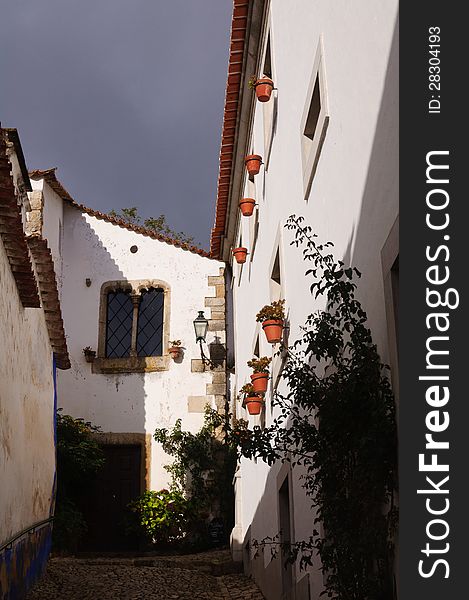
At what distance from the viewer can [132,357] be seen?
15781 millimetres

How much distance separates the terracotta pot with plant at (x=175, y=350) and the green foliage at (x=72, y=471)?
1.89 meters

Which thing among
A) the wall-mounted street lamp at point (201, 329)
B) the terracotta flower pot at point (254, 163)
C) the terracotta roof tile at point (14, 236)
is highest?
the terracotta flower pot at point (254, 163)

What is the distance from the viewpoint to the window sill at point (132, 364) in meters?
15.7

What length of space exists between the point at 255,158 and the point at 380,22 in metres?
6.06

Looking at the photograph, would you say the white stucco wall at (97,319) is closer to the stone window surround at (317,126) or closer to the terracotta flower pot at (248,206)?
the terracotta flower pot at (248,206)

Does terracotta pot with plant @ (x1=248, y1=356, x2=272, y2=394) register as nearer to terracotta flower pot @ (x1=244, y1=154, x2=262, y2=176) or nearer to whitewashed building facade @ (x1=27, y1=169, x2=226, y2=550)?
terracotta flower pot @ (x1=244, y1=154, x2=262, y2=176)

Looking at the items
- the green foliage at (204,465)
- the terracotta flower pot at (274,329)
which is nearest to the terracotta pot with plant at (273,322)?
the terracotta flower pot at (274,329)

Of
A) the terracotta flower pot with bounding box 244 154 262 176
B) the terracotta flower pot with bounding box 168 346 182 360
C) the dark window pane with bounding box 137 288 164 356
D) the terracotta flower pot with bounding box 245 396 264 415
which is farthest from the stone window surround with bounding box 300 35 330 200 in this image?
the dark window pane with bounding box 137 288 164 356

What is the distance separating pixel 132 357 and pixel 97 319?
110cm

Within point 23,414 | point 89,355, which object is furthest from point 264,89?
point 89,355

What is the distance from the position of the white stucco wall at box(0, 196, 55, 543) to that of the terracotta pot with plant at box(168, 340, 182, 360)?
5.03m

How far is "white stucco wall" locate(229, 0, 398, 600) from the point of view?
398 centimetres

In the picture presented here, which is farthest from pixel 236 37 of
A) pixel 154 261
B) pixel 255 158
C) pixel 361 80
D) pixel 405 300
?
pixel 405 300

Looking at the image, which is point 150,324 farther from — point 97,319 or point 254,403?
point 254,403
